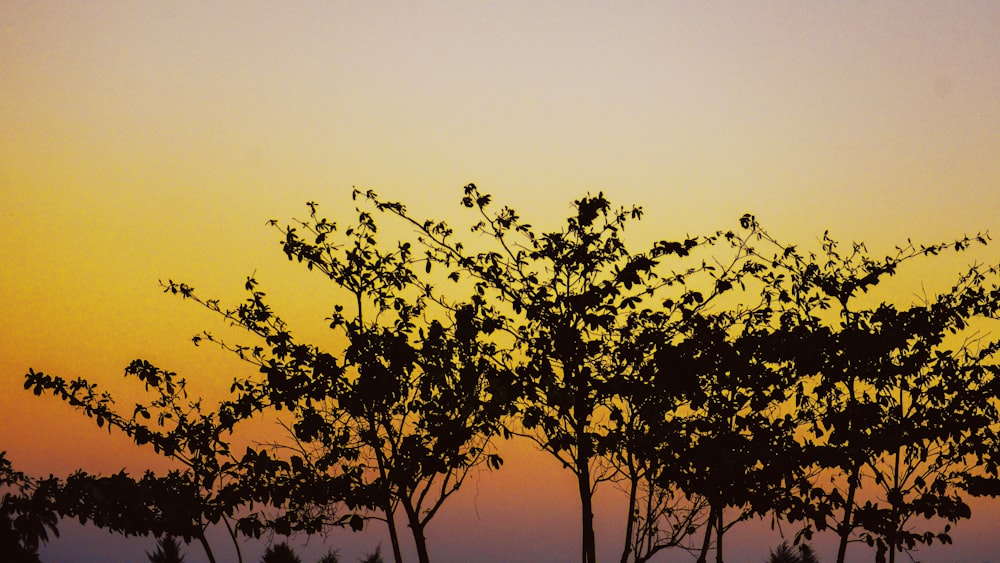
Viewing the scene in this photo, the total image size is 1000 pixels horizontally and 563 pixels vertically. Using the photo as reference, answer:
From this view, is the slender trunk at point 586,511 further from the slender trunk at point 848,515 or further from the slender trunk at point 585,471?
the slender trunk at point 848,515

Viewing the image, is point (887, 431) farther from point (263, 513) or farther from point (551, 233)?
point (263, 513)

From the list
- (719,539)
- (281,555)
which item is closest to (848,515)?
(719,539)

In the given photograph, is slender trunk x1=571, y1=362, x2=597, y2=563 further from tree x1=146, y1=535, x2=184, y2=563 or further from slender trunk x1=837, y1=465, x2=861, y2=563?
tree x1=146, y1=535, x2=184, y2=563

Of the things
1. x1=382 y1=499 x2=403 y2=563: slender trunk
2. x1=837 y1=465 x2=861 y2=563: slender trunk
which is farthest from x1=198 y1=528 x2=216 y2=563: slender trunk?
x1=837 y1=465 x2=861 y2=563: slender trunk

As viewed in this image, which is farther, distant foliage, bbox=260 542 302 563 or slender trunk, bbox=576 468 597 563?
distant foliage, bbox=260 542 302 563

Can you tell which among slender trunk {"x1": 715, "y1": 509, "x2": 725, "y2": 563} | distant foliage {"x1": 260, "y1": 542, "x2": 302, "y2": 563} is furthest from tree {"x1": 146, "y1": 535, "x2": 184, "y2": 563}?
slender trunk {"x1": 715, "y1": 509, "x2": 725, "y2": 563}

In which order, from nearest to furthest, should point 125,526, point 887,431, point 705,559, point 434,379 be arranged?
point 434,379 → point 887,431 → point 125,526 → point 705,559

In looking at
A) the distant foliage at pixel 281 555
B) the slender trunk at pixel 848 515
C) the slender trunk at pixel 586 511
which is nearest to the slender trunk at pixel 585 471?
the slender trunk at pixel 586 511

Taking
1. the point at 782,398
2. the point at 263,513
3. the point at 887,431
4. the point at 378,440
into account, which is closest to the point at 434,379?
the point at 378,440

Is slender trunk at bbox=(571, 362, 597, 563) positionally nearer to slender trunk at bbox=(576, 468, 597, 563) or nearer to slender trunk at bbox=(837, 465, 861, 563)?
slender trunk at bbox=(576, 468, 597, 563)

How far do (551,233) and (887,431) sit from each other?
706cm

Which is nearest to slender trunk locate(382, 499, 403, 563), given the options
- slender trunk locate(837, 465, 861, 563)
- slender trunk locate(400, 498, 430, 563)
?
slender trunk locate(400, 498, 430, 563)

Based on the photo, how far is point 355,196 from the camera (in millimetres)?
17938

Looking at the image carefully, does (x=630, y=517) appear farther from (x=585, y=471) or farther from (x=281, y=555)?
(x=281, y=555)
